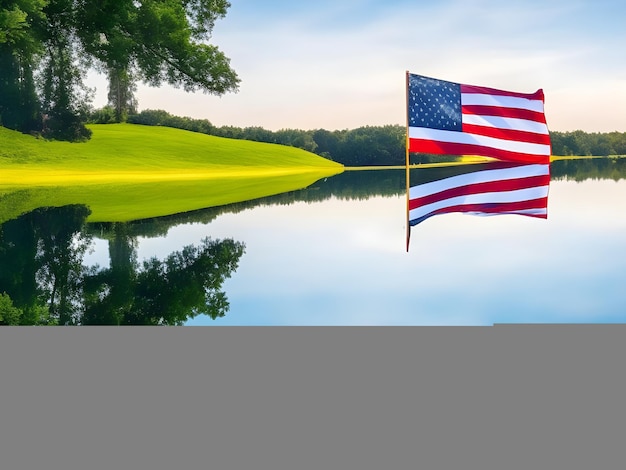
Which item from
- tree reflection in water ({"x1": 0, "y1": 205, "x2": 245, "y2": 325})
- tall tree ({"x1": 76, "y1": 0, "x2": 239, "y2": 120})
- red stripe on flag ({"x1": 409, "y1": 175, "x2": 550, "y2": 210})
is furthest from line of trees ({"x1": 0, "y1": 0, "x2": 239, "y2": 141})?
tree reflection in water ({"x1": 0, "y1": 205, "x2": 245, "y2": 325})

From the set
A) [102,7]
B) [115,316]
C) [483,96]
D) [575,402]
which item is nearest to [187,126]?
[102,7]

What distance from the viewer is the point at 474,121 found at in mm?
10039

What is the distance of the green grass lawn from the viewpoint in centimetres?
1634

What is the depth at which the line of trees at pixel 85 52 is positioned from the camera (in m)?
26.6

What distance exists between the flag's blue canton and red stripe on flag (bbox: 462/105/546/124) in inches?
9.4

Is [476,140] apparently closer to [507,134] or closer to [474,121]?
[474,121]

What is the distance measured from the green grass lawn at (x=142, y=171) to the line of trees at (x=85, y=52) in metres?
1.59

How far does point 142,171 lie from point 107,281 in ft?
84.6

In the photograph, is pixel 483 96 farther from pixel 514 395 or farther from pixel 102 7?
pixel 102 7

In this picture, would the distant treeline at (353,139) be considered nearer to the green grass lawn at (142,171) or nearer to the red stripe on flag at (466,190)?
the green grass lawn at (142,171)

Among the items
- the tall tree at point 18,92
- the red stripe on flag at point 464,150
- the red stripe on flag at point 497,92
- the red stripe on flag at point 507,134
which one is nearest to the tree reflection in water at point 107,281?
the red stripe on flag at point 464,150

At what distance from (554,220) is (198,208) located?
7646 millimetres

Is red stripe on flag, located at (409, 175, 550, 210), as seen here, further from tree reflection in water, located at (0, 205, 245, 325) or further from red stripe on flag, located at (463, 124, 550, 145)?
tree reflection in water, located at (0, 205, 245, 325)

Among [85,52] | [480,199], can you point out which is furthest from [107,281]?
[85,52]
